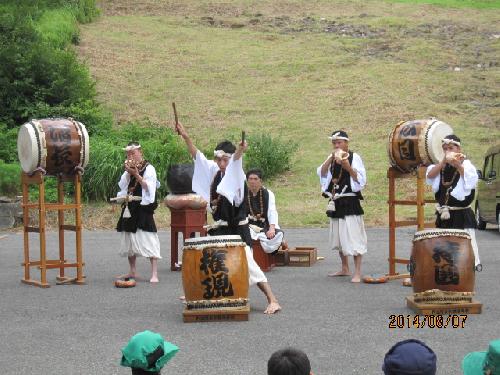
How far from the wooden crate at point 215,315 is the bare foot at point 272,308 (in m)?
0.35

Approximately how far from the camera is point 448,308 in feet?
27.0

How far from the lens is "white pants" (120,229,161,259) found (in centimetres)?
1055

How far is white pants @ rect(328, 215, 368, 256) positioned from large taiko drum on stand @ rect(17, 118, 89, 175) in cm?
316

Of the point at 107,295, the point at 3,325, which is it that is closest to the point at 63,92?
the point at 107,295

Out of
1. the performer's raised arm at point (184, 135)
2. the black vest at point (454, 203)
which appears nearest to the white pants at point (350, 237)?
the black vest at point (454, 203)

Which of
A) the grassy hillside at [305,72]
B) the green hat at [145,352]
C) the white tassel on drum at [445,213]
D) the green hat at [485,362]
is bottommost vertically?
the green hat at [145,352]

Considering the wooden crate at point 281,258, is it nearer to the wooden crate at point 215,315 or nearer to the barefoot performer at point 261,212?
the barefoot performer at point 261,212

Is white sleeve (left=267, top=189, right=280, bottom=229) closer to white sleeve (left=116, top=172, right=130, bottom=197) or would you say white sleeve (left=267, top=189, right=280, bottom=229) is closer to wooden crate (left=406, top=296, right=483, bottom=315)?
white sleeve (left=116, top=172, right=130, bottom=197)

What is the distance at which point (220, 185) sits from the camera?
8.34 metres

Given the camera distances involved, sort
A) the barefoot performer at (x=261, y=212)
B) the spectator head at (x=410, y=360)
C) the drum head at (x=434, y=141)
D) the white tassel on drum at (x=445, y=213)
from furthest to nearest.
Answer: the barefoot performer at (x=261, y=212) → the drum head at (x=434, y=141) → the white tassel on drum at (x=445, y=213) → the spectator head at (x=410, y=360)

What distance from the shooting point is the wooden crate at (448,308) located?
26.9 feet

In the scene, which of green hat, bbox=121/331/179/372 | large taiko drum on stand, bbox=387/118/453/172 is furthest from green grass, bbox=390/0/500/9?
green hat, bbox=121/331/179/372

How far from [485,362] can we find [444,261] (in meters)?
4.79

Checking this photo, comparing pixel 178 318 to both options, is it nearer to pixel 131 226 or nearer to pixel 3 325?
pixel 3 325
